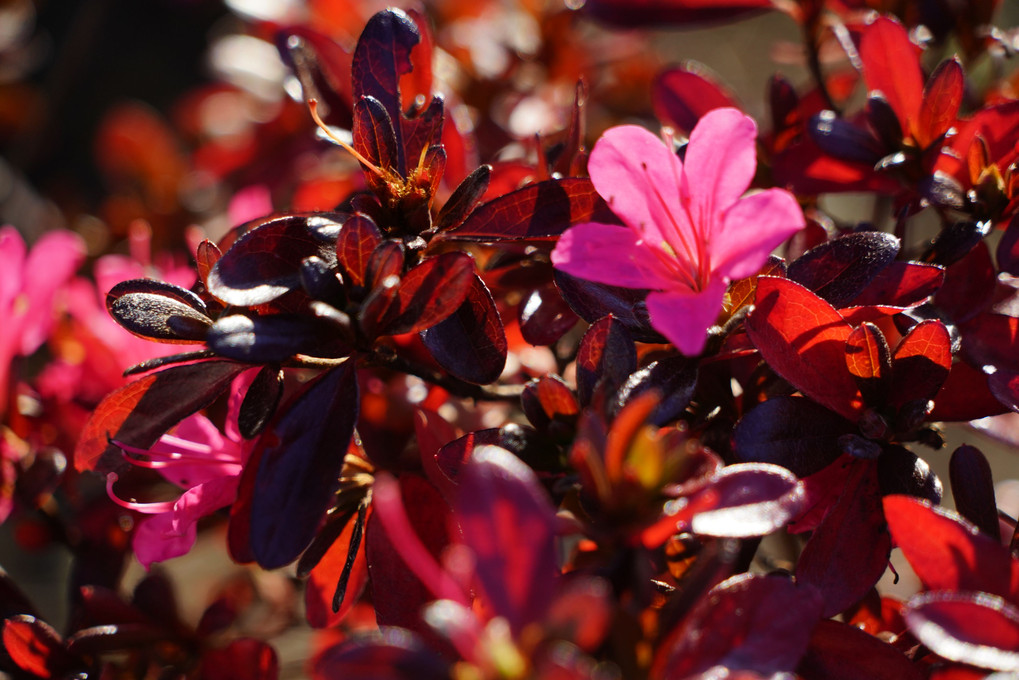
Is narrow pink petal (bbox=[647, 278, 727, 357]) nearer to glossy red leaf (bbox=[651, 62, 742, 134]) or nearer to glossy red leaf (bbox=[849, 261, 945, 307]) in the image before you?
glossy red leaf (bbox=[849, 261, 945, 307])

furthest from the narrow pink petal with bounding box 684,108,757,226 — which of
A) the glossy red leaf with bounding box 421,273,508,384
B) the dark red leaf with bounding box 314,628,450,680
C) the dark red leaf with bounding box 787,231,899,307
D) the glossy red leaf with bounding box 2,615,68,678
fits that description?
the glossy red leaf with bounding box 2,615,68,678

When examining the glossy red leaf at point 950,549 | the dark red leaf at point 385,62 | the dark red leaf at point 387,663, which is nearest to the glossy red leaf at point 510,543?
the dark red leaf at point 387,663

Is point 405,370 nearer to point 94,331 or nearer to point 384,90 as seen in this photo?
point 384,90

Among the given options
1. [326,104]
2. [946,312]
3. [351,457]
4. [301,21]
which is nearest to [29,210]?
[301,21]

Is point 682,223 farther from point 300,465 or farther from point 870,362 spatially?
point 300,465

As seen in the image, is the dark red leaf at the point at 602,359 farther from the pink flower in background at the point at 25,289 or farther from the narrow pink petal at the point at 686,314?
the pink flower in background at the point at 25,289

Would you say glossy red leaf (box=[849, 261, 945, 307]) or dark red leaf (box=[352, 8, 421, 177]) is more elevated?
dark red leaf (box=[352, 8, 421, 177])
